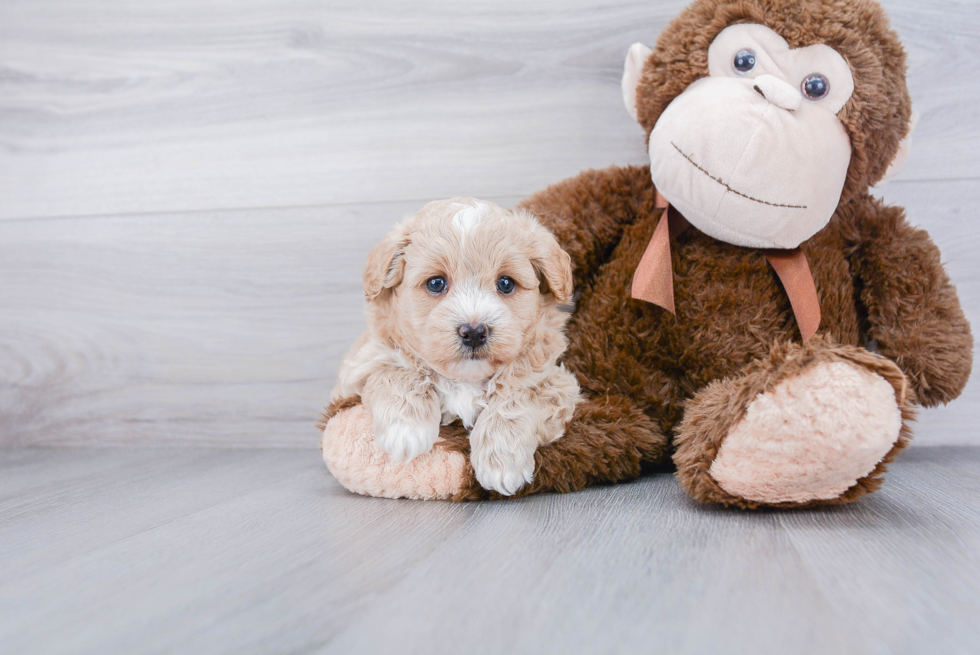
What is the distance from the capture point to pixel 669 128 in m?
1.00

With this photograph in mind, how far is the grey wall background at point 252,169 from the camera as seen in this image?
1.35 meters

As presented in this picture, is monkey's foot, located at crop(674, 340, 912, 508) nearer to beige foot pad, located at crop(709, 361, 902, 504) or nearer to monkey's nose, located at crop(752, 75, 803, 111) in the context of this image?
beige foot pad, located at crop(709, 361, 902, 504)

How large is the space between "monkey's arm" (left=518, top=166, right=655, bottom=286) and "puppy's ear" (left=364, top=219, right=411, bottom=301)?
0.28m

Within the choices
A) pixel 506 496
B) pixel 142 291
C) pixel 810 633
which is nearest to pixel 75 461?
pixel 142 291

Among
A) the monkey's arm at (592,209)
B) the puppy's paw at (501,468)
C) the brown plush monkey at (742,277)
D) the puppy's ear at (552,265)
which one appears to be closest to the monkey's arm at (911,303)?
the brown plush monkey at (742,277)

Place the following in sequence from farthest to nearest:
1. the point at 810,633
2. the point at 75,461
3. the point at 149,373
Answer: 1. the point at 149,373
2. the point at 75,461
3. the point at 810,633

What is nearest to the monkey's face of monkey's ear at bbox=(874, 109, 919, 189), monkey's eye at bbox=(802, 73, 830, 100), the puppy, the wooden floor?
monkey's eye at bbox=(802, 73, 830, 100)

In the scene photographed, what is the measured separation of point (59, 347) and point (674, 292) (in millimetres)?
1384

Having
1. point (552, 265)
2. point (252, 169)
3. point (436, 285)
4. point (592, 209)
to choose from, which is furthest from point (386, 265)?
point (252, 169)

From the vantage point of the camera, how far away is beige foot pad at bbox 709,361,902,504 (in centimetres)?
79

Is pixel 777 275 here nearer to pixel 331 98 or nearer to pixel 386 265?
pixel 386 265

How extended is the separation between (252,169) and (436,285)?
0.73 metres

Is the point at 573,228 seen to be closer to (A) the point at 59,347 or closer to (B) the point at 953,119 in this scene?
(B) the point at 953,119

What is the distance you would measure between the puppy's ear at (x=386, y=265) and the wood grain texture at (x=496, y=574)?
0.32 meters
